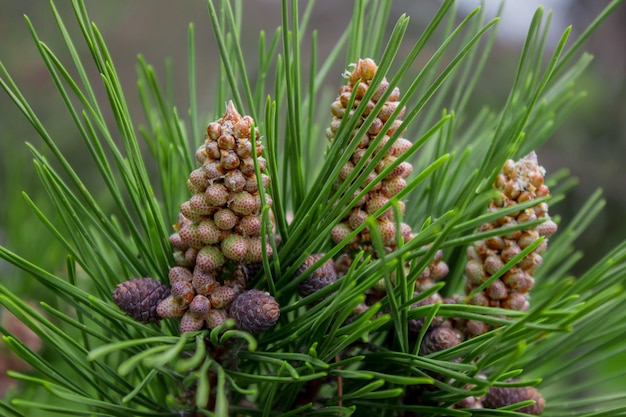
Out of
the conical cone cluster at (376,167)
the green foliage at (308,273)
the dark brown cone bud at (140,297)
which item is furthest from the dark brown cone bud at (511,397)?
the dark brown cone bud at (140,297)

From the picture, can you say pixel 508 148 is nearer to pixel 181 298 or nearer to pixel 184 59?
pixel 181 298

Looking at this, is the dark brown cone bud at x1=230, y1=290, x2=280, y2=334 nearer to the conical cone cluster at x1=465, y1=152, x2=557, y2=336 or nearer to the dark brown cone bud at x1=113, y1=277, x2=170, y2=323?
the dark brown cone bud at x1=113, y1=277, x2=170, y2=323

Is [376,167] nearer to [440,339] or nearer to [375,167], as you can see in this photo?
[375,167]

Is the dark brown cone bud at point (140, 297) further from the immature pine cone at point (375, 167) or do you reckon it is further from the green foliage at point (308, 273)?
the immature pine cone at point (375, 167)

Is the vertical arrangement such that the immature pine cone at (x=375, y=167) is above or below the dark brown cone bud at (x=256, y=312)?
above

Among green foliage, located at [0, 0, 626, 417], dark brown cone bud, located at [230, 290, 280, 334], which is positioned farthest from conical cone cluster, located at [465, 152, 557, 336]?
dark brown cone bud, located at [230, 290, 280, 334]
